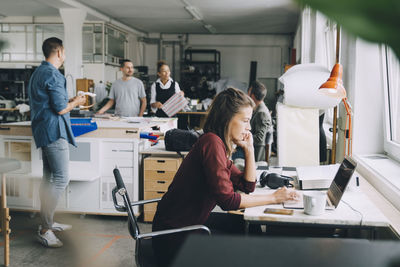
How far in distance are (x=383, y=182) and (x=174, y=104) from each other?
3.46 meters

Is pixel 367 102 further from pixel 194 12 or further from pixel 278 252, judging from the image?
pixel 194 12

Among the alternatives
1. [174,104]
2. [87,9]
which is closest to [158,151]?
[174,104]

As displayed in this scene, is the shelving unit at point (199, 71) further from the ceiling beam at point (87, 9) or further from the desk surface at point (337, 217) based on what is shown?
the desk surface at point (337, 217)

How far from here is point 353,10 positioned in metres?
0.23

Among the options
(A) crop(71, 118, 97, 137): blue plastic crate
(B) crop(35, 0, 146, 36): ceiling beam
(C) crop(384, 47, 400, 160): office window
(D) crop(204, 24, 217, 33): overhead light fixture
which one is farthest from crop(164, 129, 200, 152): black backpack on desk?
(D) crop(204, 24, 217, 33): overhead light fixture

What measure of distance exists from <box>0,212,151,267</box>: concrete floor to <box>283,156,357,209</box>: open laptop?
5.28 feet

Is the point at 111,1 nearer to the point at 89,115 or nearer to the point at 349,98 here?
the point at 89,115

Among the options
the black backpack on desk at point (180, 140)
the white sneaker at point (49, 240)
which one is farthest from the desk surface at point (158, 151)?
the white sneaker at point (49, 240)

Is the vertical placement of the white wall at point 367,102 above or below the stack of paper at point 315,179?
above

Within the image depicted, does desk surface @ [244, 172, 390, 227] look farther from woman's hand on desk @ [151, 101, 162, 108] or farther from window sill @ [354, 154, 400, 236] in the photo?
woman's hand on desk @ [151, 101, 162, 108]

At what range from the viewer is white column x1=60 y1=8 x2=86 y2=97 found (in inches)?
369

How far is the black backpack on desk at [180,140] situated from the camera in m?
3.81

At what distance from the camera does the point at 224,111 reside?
1.93 m

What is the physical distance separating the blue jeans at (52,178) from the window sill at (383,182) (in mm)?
2318
